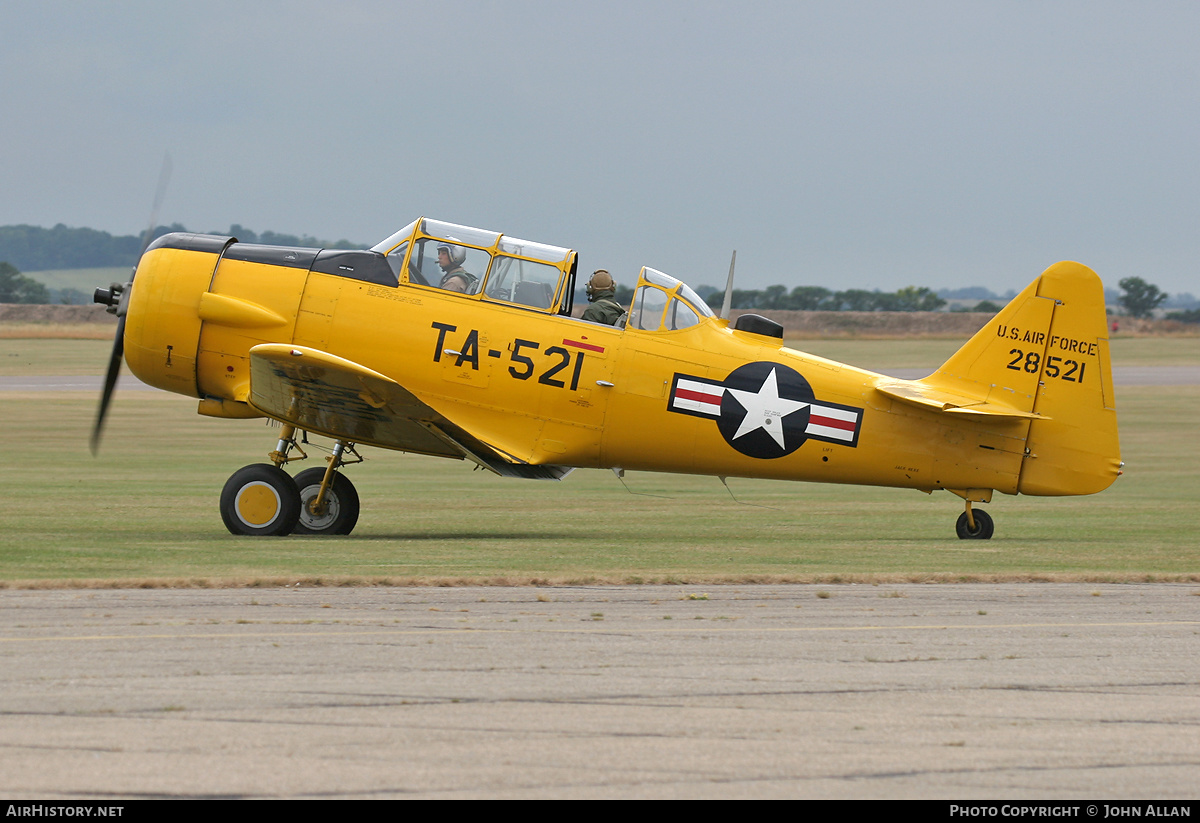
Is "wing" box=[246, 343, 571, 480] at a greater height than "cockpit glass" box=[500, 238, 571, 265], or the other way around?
"cockpit glass" box=[500, 238, 571, 265]

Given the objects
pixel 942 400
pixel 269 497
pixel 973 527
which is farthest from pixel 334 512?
pixel 973 527

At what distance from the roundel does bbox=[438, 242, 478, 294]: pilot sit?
273 centimetres

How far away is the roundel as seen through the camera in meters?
13.1

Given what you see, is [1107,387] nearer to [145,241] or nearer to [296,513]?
[296,513]

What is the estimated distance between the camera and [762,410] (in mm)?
13094

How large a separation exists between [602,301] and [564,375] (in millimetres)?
890

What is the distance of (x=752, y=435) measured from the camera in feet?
43.0

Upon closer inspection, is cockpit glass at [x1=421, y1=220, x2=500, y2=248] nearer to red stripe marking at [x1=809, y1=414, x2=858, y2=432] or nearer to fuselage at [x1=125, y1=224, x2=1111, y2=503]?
fuselage at [x1=125, y1=224, x2=1111, y2=503]

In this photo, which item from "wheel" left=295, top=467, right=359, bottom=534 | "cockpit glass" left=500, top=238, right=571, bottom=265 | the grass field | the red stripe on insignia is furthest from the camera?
"wheel" left=295, top=467, right=359, bottom=534

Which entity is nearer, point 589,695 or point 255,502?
point 589,695

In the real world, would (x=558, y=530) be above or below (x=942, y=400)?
below

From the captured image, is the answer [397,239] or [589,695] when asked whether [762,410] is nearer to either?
[397,239]

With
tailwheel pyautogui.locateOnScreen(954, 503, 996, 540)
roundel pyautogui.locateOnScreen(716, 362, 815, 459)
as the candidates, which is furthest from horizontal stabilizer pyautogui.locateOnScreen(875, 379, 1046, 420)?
tailwheel pyautogui.locateOnScreen(954, 503, 996, 540)

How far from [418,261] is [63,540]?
13.7 feet
